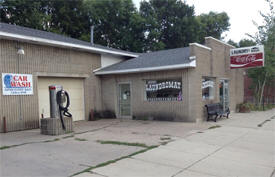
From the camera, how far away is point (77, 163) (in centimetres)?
539

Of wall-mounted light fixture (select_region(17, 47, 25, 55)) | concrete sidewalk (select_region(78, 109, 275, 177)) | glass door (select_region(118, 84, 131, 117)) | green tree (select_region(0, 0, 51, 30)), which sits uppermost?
green tree (select_region(0, 0, 51, 30))

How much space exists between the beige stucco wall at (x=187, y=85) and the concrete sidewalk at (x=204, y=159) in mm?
3576

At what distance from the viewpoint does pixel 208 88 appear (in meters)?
13.5

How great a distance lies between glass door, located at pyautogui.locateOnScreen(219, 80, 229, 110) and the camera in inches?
599

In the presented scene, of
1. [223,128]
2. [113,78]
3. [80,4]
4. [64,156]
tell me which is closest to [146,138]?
[64,156]

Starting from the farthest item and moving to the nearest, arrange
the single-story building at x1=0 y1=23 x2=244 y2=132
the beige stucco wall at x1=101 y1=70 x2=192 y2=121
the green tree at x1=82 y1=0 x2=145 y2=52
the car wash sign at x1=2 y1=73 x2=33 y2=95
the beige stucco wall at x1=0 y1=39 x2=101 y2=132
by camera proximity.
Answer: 1. the green tree at x1=82 y1=0 x2=145 y2=52
2. the beige stucco wall at x1=101 y1=70 x2=192 y2=121
3. the single-story building at x1=0 y1=23 x2=244 y2=132
4. the beige stucco wall at x1=0 y1=39 x2=101 y2=132
5. the car wash sign at x1=2 y1=73 x2=33 y2=95

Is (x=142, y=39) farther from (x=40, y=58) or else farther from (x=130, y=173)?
(x=130, y=173)

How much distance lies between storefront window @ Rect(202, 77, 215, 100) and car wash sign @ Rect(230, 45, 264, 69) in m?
2.59

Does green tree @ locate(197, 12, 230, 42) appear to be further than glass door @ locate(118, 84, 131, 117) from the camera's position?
Yes

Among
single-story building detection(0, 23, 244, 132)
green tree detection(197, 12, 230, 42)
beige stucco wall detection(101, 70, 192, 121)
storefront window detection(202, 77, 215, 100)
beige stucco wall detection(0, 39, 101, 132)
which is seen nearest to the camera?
beige stucco wall detection(0, 39, 101, 132)

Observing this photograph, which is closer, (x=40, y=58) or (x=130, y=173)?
(x=130, y=173)

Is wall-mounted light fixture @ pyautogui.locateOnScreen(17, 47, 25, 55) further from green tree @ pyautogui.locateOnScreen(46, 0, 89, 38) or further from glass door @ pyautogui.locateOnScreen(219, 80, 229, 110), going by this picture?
green tree @ pyautogui.locateOnScreen(46, 0, 89, 38)

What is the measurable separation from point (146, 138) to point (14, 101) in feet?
19.8

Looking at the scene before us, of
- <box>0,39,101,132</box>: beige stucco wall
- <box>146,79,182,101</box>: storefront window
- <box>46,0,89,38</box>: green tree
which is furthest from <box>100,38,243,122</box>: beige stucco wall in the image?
<box>46,0,89,38</box>: green tree
